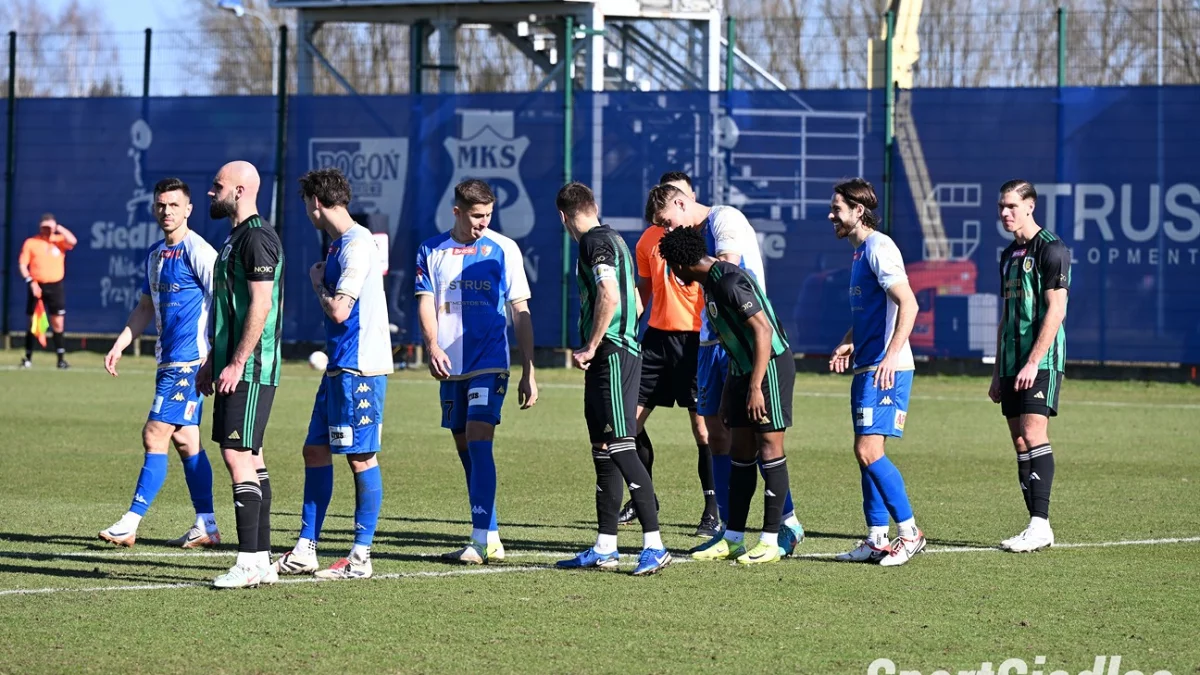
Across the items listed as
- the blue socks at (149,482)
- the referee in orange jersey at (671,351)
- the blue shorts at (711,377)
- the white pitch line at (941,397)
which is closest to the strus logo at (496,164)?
the white pitch line at (941,397)

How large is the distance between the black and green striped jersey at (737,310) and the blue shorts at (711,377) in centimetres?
100

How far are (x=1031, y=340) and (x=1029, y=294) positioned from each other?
0.25 metres

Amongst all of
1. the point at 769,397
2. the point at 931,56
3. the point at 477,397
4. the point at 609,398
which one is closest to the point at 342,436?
the point at 477,397

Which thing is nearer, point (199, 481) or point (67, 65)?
point (199, 481)

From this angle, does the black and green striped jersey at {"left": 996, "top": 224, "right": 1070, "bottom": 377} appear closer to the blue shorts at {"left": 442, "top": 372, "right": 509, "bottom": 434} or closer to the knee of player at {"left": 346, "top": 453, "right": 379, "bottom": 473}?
the blue shorts at {"left": 442, "top": 372, "right": 509, "bottom": 434}

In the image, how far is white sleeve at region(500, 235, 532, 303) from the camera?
8.52 meters

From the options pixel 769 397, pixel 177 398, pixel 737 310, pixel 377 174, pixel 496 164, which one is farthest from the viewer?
pixel 377 174

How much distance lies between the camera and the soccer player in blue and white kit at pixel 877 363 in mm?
8375

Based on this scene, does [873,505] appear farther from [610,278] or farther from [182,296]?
[182,296]

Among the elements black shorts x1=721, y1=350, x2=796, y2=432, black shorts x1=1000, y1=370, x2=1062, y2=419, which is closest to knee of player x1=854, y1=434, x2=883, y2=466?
black shorts x1=721, y1=350, x2=796, y2=432

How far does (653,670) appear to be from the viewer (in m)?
5.91

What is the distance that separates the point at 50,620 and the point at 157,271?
Result: 286 centimetres

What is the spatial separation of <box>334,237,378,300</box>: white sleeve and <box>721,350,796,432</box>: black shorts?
194cm

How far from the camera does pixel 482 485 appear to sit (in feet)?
27.5
